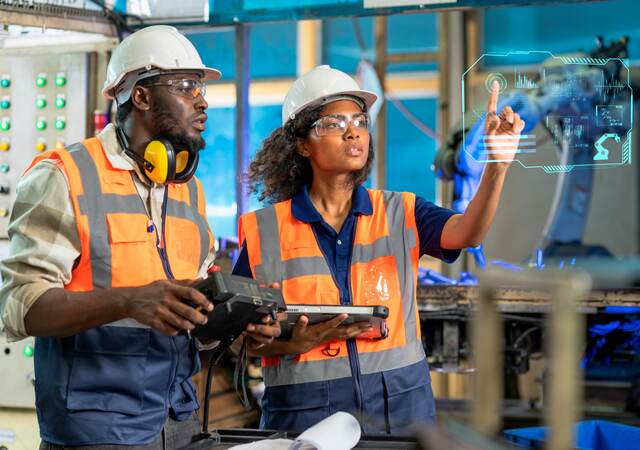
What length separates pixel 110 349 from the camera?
2076 millimetres

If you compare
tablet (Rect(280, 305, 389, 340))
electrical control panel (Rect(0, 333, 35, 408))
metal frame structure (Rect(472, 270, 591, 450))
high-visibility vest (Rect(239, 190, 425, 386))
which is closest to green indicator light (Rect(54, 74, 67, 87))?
electrical control panel (Rect(0, 333, 35, 408))

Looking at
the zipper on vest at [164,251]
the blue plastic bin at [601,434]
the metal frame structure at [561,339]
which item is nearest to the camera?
the metal frame structure at [561,339]

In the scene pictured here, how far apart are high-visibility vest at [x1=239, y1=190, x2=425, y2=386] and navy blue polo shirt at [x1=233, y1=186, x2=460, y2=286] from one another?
2 centimetres

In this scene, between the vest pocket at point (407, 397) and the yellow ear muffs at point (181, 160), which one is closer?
the yellow ear muffs at point (181, 160)

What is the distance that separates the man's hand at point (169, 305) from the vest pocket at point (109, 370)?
0.78ft

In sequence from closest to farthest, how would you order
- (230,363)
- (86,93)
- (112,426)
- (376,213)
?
1. (112,426)
2. (376,213)
3. (86,93)
4. (230,363)

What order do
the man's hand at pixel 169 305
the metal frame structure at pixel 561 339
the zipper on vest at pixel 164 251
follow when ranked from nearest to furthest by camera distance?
the metal frame structure at pixel 561 339
the man's hand at pixel 169 305
the zipper on vest at pixel 164 251

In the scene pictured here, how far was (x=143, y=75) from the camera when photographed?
235 centimetres

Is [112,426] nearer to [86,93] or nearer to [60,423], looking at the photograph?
[60,423]

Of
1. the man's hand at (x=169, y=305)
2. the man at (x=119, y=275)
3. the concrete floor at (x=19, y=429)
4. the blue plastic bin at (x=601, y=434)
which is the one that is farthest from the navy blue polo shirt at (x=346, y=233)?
the concrete floor at (x=19, y=429)

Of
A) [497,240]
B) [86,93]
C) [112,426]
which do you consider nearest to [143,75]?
[112,426]

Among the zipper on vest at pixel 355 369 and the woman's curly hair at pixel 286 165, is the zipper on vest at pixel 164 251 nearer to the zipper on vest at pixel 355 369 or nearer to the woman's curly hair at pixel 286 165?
the zipper on vest at pixel 355 369

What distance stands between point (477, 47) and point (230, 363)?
462 cm

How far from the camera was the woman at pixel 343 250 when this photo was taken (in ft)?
7.90
